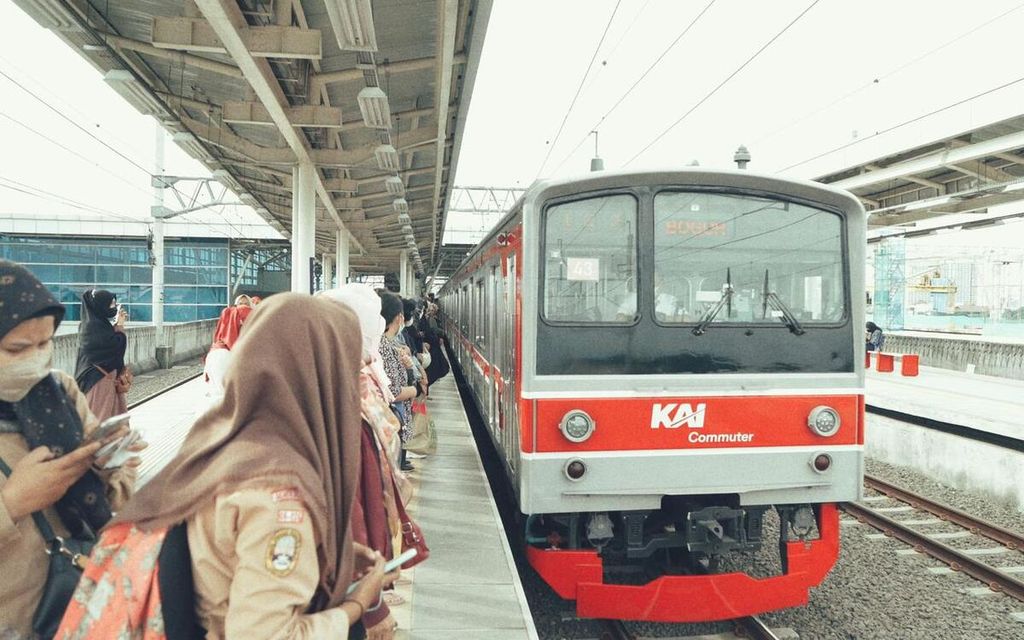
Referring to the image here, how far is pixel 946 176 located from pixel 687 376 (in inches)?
448

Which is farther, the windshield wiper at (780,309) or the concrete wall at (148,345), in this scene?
the concrete wall at (148,345)

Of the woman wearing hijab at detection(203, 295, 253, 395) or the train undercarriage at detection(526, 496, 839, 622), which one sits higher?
the woman wearing hijab at detection(203, 295, 253, 395)

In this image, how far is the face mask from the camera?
1836mm

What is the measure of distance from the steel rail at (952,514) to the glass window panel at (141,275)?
2877cm

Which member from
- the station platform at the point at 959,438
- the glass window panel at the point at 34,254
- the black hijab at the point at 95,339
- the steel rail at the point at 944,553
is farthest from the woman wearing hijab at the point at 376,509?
the glass window panel at the point at 34,254

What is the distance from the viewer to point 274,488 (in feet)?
4.93

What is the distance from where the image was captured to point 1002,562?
6074mm

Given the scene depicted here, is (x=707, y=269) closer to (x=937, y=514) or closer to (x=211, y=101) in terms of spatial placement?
(x=937, y=514)

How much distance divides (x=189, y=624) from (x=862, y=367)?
426cm

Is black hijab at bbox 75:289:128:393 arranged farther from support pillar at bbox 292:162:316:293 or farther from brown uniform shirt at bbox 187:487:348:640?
support pillar at bbox 292:162:316:293

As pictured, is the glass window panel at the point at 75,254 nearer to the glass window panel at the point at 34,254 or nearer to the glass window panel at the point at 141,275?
the glass window panel at the point at 34,254

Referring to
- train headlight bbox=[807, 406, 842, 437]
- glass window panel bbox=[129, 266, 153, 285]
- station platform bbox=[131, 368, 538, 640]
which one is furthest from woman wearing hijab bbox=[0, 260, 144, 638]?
glass window panel bbox=[129, 266, 153, 285]

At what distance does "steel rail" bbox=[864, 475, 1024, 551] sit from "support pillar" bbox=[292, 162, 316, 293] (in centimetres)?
835

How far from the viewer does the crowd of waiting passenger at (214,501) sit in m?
1.49
